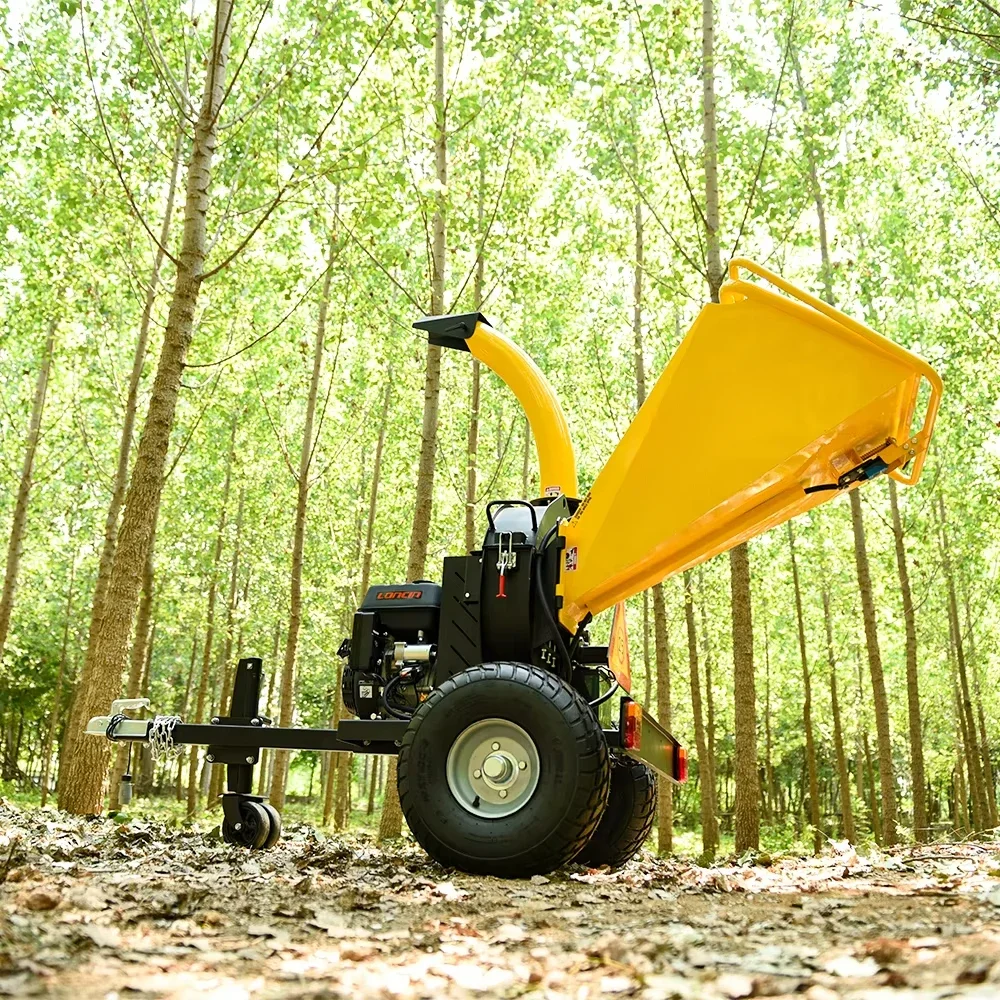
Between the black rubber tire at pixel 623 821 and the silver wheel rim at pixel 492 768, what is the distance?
1.51m

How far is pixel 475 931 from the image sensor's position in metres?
3.11

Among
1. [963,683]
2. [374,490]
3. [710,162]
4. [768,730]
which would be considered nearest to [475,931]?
[710,162]

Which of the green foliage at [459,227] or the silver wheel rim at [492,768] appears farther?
the green foliage at [459,227]

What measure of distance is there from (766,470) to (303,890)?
2.93 meters

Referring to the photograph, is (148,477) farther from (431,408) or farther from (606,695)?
(606,695)

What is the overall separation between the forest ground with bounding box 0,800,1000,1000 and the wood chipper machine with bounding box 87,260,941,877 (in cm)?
45

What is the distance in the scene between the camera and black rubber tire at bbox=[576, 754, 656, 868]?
235 inches

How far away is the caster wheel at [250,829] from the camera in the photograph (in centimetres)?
610

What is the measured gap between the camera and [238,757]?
19.4 ft

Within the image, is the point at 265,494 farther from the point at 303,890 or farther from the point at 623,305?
the point at 303,890

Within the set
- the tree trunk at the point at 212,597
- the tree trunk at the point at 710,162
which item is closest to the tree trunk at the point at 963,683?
the tree trunk at the point at 710,162

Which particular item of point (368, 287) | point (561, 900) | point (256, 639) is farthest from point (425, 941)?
point (256, 639)

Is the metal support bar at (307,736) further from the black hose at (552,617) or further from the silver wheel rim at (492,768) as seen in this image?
the black hose at (552,617)

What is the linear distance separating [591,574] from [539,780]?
118 centimetres
